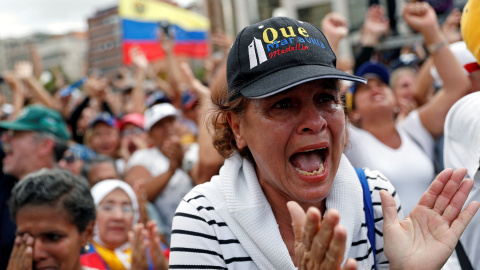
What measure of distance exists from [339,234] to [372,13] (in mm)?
4140

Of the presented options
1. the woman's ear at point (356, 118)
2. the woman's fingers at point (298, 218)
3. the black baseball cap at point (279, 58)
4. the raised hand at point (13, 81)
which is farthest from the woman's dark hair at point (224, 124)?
the raised hand at point (13, 81)

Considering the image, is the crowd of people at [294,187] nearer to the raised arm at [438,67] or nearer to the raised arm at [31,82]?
the raised arm at [438,67]

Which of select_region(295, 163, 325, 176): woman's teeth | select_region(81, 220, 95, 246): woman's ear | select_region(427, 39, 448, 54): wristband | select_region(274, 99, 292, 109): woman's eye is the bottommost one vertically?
select_region(81, 220, 95, 246): woman's ear

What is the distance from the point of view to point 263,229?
1607mm

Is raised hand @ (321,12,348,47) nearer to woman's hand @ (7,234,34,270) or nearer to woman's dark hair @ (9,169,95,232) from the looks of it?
woman's dark hair @ (9,169,95,232)

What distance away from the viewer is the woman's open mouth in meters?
1.60

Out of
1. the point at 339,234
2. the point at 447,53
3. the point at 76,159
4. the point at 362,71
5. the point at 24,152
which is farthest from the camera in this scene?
the point at 76,159

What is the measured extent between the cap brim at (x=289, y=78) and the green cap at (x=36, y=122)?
252 centimetres

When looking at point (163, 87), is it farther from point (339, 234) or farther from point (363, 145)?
point (339, 234)

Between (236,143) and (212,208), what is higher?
(236,143)

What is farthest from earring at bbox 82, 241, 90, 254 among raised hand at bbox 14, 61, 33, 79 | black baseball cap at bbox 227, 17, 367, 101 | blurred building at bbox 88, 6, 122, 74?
blurred building at bbox 88, 6, 122, 74

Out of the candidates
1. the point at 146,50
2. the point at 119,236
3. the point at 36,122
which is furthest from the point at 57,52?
the point at 119,236

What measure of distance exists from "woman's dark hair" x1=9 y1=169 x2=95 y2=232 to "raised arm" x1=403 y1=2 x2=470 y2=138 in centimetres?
212

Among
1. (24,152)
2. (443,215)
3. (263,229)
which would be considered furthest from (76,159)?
(443,215)
